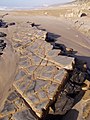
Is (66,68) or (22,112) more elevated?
(66,68)

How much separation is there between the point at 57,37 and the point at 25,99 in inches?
360

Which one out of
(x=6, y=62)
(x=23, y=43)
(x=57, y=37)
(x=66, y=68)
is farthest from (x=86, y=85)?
(x=57, y=37)

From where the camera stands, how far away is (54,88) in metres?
8.11

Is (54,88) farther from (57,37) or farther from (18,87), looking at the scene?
(57,37)

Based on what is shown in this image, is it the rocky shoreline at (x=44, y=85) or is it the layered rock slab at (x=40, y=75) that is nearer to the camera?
the rocky shoreline at (x=44, y=85)

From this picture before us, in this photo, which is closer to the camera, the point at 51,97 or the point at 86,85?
the point at 51,97

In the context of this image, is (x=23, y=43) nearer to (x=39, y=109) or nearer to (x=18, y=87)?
(x=18, y=87)

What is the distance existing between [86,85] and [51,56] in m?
1.85

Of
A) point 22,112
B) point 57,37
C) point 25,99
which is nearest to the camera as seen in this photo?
point 22,112

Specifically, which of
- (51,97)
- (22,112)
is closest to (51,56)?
(51,97)

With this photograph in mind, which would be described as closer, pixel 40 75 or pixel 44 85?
pixel 44 85

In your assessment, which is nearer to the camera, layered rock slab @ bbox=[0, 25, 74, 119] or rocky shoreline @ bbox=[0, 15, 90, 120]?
rocky shoreline @ bbox=[0, 15, 90, 120]

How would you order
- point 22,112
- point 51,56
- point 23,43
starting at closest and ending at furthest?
point 22,112 → point 51,56 → point 23,43

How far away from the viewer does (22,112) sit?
7.24 m
